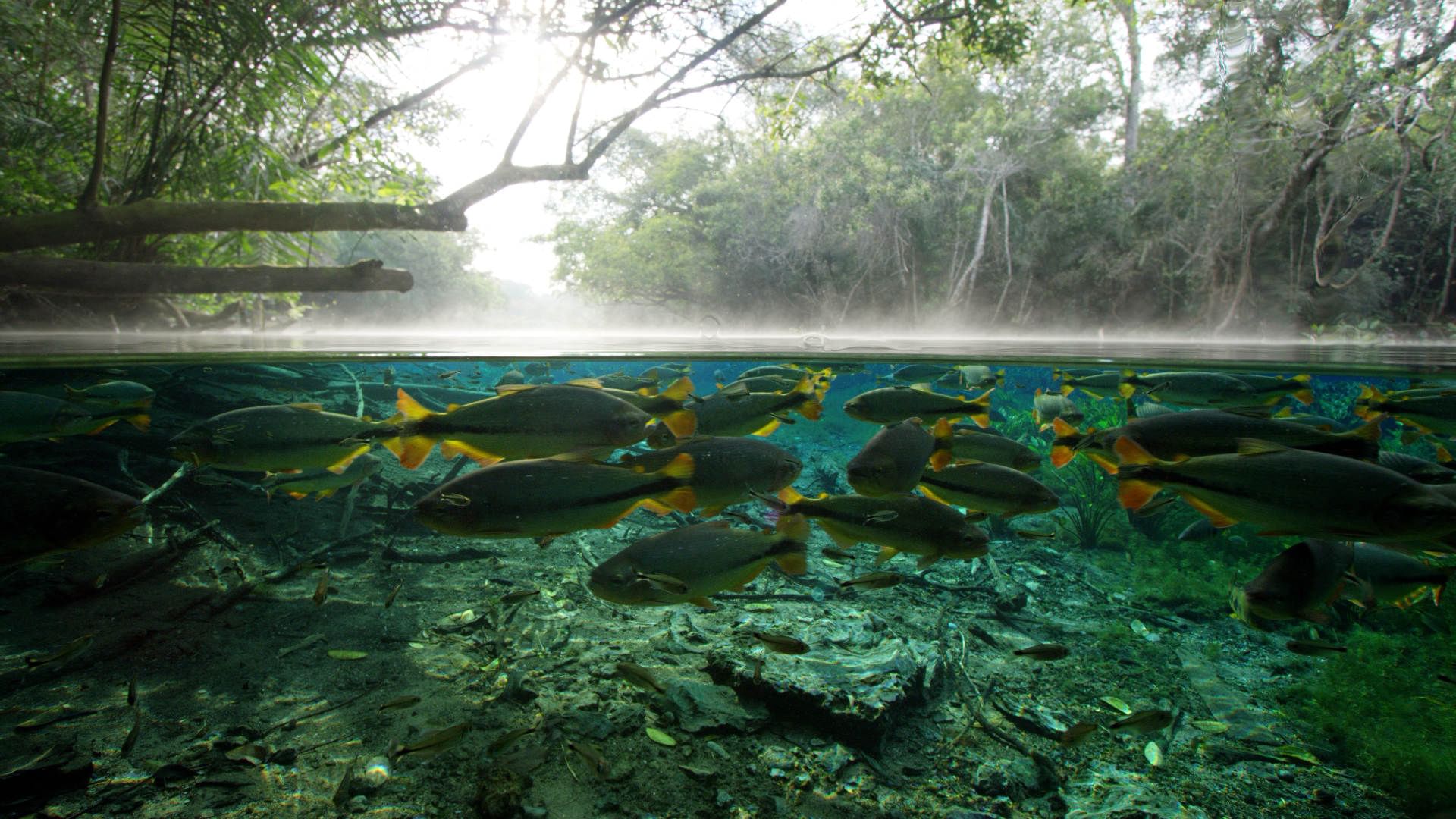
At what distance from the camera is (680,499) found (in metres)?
2.39

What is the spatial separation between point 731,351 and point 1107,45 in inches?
436

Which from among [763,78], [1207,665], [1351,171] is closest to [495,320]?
[763,78]

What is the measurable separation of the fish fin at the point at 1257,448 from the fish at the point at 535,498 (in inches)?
85.8

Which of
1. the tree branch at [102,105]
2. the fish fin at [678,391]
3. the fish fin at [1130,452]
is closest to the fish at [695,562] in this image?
the fish fin at [678,391]

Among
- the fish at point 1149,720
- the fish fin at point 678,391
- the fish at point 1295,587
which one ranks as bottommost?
the fish at point 1149,720

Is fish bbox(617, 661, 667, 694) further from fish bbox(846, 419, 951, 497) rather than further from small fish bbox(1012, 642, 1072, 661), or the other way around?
small fish bbox(1012, 642, 1072, 661)

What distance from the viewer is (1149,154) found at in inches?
446

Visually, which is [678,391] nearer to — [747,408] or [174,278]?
[747,408]

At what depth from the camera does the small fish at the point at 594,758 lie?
8.39ft

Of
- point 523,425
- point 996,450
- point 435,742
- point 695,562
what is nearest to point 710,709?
point 695,562

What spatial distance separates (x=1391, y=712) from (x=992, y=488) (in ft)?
11.9

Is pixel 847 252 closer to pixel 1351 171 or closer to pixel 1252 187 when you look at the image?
pixel 1252 187

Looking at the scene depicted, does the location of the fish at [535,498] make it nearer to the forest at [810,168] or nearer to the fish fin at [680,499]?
the fish fin at [680,499]

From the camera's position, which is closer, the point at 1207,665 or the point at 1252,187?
the point at 1207,665
